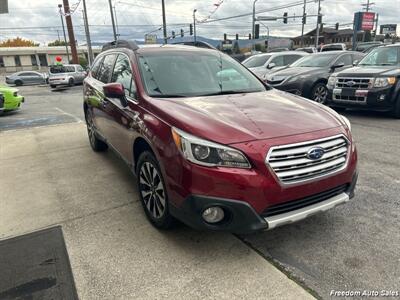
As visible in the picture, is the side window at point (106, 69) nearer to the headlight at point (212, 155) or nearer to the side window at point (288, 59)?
the headlight at point (212, 155)

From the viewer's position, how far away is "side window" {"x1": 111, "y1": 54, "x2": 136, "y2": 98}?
3.63m

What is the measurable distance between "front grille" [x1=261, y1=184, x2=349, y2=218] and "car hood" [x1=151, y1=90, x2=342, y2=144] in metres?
0.52

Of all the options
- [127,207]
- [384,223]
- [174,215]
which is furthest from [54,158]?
[384,223]

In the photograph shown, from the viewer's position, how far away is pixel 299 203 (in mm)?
2652

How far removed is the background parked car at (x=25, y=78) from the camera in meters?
31.3

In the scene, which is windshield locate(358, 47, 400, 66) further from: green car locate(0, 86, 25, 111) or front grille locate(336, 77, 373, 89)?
green car locate(0, 86, 25, 111)

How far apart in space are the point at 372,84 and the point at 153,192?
629 cm

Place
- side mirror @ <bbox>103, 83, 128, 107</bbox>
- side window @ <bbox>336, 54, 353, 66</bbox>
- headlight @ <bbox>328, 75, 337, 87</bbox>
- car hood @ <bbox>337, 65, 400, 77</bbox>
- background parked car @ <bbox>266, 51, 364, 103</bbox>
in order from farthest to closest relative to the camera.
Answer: side window @ <bbox>336, 54, 353, 66</bbox>, background parked car @ <bbox>266, 51, 364, 103</bbox>, headlight @ <bbox>328, 75, 337, 87</bbox>, car hood @ <bbox>337, 65, 400, 77</bbox>, side mirror @ <bbox>103, 83, 128, 107</bbox>

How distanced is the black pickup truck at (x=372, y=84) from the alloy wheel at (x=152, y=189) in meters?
6.17

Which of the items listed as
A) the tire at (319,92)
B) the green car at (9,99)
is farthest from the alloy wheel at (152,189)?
the green car at (9,99)

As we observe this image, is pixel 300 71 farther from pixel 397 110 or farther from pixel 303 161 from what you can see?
pixel 303 161

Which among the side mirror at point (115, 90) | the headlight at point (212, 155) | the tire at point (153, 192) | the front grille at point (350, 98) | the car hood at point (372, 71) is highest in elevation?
the side mirror at point (115, 90)

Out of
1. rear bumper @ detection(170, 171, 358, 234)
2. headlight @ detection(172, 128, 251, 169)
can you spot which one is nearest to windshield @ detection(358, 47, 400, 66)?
rear bumper @ detection(170, 171, 358, 234)

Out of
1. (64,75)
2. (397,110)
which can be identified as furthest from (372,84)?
(64,75)
